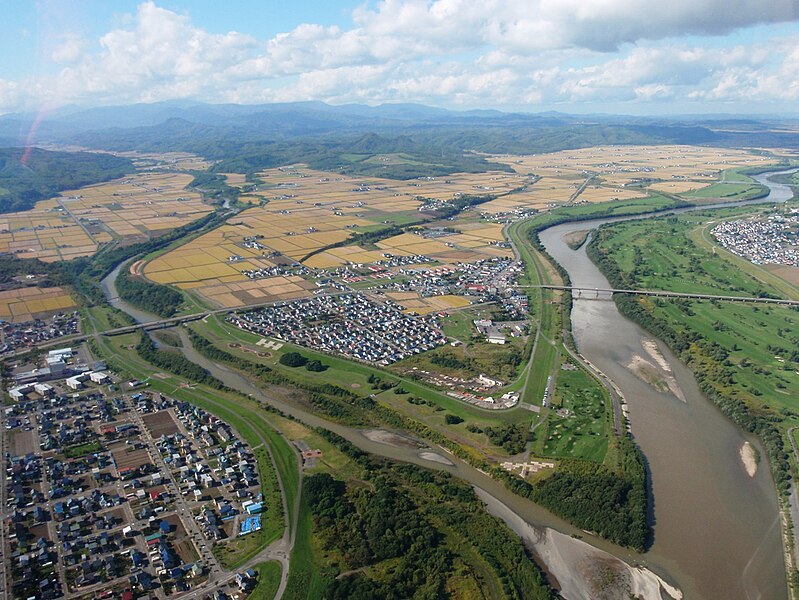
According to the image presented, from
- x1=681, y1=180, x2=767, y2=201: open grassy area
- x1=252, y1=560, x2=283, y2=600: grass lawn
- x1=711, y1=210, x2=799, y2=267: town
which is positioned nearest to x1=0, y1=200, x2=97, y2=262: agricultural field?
x1=252, y1=560, x2=283, y2=600: grass lawn

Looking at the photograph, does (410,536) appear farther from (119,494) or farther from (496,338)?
(496,338)

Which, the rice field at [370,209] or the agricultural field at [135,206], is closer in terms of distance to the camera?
the rice field at [370,209]

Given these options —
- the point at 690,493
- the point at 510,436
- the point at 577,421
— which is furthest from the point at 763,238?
the point at 510,436

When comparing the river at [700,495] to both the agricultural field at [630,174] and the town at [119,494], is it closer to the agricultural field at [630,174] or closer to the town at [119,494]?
the town at [119,494]

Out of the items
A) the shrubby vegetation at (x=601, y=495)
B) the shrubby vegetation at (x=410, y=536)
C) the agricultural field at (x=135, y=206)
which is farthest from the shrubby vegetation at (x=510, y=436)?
the agricultural field at (x=135, y=206)

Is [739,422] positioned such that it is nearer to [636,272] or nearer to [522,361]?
[522,361]

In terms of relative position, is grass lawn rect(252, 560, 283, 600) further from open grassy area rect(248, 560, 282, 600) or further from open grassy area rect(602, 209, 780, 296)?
open grassy area rect(602, 209, 780, 296)
